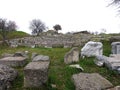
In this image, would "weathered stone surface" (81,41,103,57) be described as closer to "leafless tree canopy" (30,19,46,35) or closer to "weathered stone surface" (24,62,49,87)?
"weathered stone surface" (24,62,49,87)

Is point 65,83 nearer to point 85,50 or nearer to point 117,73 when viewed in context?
point 117,73

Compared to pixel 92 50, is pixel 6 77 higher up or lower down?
lower down

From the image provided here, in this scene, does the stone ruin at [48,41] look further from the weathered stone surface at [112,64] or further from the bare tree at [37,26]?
the bare tree at [37,26]

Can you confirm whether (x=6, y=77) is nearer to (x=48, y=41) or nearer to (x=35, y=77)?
(x=35, y=77)

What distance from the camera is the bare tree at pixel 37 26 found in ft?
133

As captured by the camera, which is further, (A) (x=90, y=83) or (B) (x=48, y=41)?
(B) (x=48, y=41)

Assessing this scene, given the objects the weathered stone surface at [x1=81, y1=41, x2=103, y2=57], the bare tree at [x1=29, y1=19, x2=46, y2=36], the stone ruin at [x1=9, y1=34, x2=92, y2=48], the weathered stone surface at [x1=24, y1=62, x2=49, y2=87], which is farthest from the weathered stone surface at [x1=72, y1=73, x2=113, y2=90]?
the bare tree at [x1=29, y1=19, x2=46, y2=36]

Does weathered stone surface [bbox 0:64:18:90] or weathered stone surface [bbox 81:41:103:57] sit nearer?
weathered stone surface [bbox 0:64:18:90]

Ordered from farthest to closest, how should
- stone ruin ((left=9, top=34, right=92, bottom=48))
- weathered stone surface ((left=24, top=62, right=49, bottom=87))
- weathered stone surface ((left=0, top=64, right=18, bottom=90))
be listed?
stone ruin ((left=9, top=34, right=92, bottom=48)) → weathered stone surface ((left=24, top=62, right=49, bottom=87)) → weathered stone surface ((left=0, top=64, right=18, bottom=90))

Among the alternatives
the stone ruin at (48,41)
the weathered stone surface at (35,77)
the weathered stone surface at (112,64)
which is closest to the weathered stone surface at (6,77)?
the weathered stone surface at (35,77)

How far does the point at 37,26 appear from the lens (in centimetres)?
4075

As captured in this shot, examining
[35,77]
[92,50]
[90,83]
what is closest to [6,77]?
[35,77]

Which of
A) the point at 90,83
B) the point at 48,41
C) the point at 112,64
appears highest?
the point at 48,41

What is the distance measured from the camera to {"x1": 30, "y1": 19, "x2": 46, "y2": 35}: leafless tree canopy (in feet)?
133
